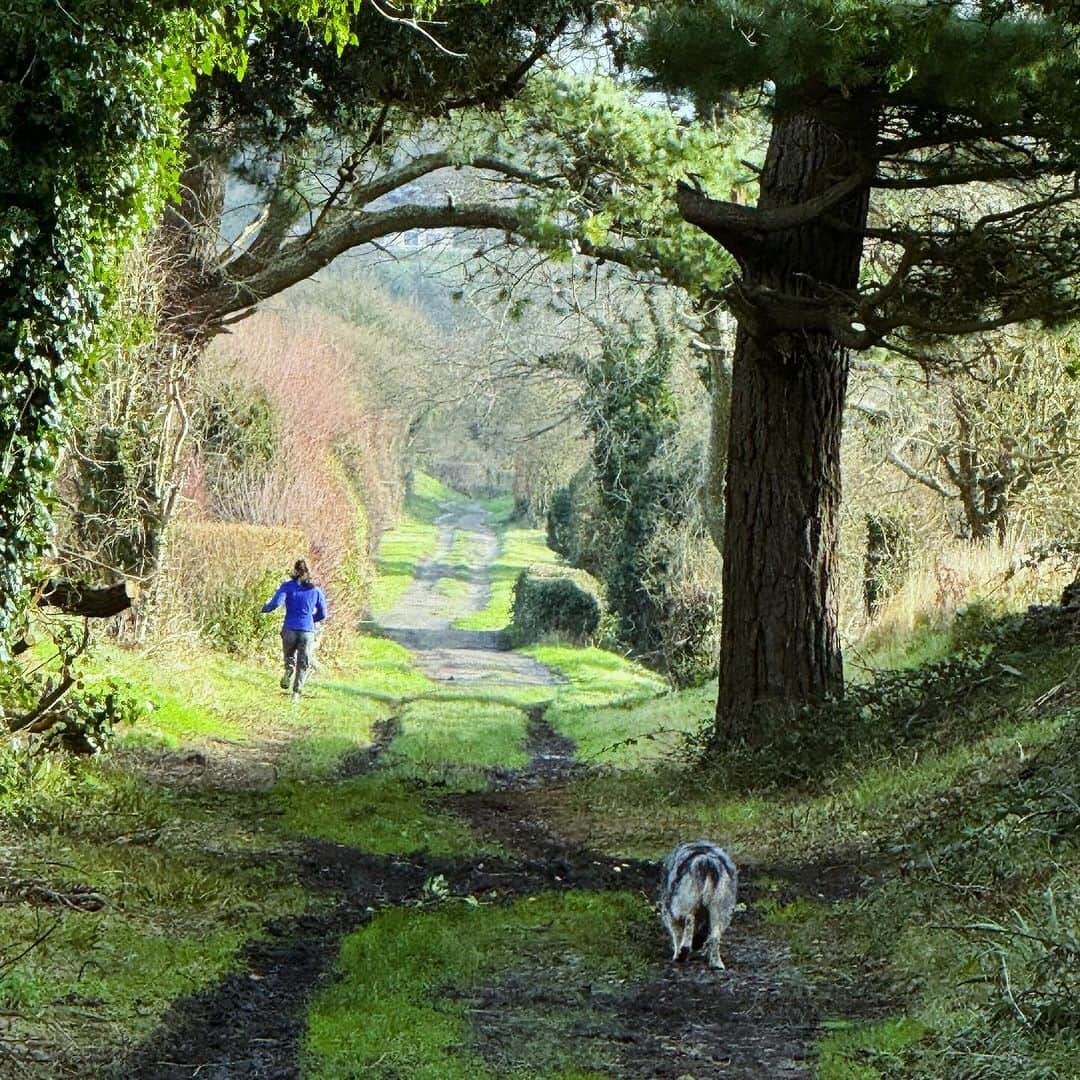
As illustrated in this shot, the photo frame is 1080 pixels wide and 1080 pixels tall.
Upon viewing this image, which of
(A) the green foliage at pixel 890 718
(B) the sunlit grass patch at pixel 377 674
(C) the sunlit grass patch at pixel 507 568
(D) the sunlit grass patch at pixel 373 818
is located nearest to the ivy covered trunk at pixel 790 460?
(A) the green foliage at pixel 890 718

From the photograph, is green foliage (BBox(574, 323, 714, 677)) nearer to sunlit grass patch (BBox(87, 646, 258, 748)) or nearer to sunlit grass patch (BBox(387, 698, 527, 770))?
sunlit grass patch (BBox(387, 698, 527, 770))

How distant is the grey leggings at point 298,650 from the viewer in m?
21.3

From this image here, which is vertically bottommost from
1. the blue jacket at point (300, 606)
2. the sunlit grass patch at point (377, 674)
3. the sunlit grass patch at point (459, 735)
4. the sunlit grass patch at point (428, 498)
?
the sunlit grass patch at point (377, 674)

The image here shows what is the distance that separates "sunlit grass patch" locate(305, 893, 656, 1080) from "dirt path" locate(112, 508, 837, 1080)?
7 centimetres

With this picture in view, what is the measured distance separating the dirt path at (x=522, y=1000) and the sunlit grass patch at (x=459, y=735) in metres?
5.56

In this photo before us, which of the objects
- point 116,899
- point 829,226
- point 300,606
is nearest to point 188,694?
point 300,606

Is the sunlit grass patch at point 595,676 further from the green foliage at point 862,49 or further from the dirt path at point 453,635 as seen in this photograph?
the green foliage at point 862,49

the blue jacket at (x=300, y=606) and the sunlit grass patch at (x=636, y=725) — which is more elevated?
the blue jacket at (x=300, y=606)

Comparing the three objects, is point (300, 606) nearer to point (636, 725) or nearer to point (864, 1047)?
point (636, 725)

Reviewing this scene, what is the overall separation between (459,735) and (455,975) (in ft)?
38.0

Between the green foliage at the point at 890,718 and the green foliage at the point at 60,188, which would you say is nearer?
the green foliage at the point at 60,188

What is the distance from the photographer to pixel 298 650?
21.5 meters

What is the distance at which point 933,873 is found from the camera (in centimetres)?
809

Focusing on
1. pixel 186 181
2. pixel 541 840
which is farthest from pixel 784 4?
pixel 186 181
